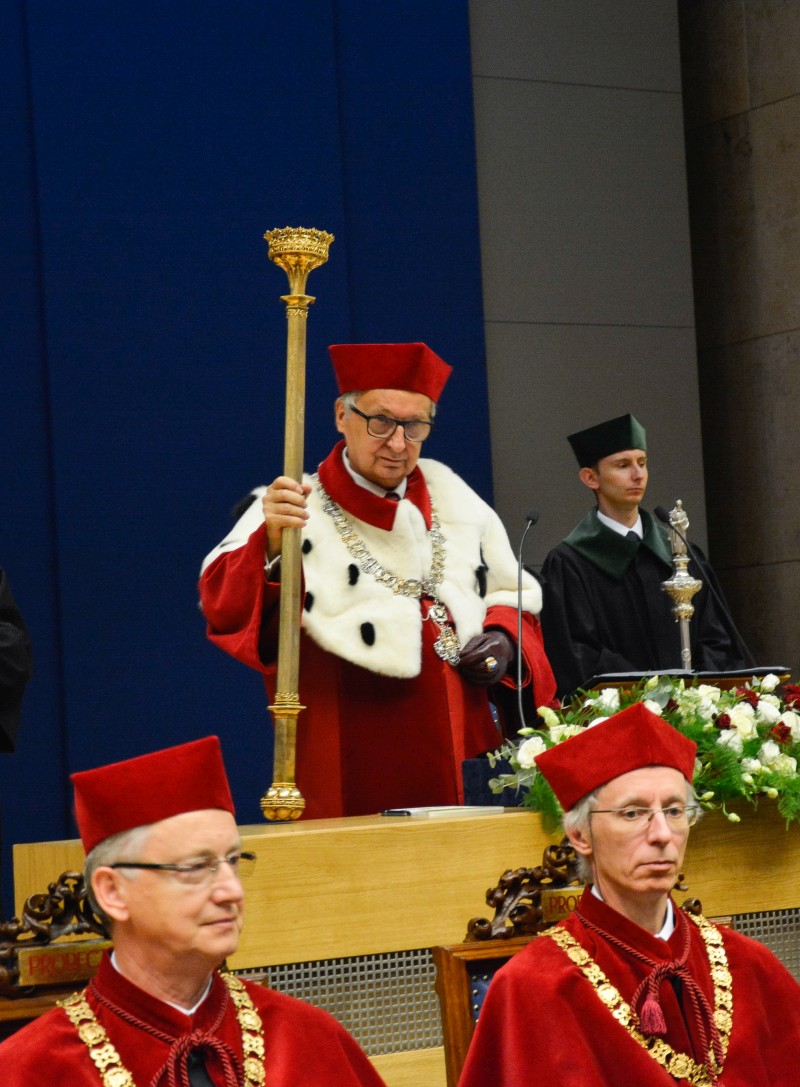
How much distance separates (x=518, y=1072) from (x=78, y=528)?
3.84 m

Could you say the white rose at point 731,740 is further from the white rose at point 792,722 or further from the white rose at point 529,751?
the white rose at point 529,751

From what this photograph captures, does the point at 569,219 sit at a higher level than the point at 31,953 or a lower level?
higher

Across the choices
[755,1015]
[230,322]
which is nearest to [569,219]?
[230,322]

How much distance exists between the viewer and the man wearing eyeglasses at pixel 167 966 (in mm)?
2098

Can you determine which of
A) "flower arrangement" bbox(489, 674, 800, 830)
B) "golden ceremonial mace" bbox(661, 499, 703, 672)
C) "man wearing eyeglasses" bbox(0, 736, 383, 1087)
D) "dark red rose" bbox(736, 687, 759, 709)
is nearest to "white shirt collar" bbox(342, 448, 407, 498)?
"flower arrangement" bbox(489, 674, 800, 830)

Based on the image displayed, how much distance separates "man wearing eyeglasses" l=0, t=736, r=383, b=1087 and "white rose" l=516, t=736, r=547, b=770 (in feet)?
4.62

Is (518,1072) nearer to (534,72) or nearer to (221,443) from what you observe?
(221,443)

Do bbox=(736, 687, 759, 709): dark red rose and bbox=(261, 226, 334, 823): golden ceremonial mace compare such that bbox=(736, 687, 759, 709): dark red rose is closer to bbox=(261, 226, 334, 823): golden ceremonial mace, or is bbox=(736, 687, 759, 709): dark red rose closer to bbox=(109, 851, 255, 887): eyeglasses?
bbox=(261, 226, 334, 823): golden ceremonial mace

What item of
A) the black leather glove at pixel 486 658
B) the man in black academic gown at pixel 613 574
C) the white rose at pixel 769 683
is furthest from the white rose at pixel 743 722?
the man in black academic gown at pixel 613 574

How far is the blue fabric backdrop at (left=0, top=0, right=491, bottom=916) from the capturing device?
19.4 ft

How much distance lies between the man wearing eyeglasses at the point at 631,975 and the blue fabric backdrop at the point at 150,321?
3544 millimetres

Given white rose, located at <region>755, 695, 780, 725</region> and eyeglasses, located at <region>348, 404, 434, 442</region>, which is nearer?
white rose, located at <region>755, 695, 780, 725</region>

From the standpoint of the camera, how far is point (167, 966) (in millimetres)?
2141

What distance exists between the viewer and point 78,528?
5.95 m
